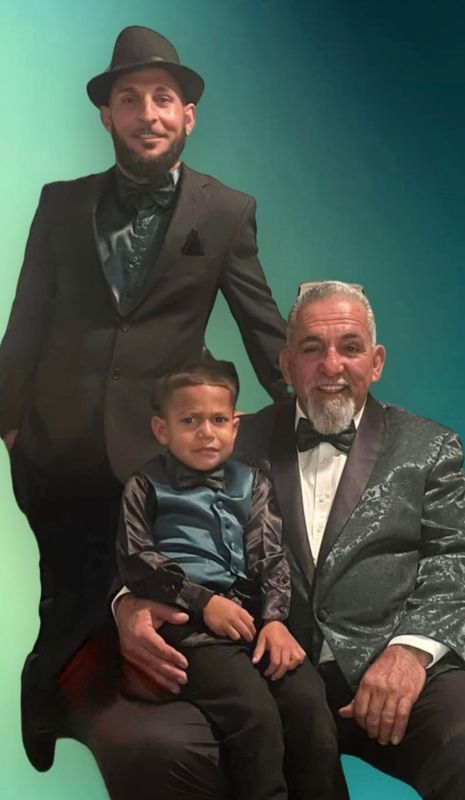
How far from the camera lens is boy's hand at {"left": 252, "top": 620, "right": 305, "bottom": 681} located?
2.51 m

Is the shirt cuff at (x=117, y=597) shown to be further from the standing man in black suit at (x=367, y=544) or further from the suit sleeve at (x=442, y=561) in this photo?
the suit sleeve at (x=442, y=561)

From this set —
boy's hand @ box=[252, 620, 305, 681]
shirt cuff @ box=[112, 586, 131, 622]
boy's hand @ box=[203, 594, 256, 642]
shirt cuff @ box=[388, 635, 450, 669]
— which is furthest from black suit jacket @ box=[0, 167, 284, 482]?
shirt cuff @ box=[388, 635, 450, 669]

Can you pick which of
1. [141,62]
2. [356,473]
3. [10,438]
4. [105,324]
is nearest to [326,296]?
[356,473]

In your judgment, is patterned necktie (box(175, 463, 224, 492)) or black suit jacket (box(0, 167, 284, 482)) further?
black suit jacket (box(0, 167, 284, 482))

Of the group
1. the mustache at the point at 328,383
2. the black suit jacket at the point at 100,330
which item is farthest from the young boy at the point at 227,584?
the mustache at the point at 328,383

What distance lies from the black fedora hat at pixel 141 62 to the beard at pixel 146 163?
0.49 ft

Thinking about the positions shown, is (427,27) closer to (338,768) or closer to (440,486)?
(440,486)

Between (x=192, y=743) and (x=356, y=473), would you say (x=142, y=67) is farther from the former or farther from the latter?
(x=192, y=743)

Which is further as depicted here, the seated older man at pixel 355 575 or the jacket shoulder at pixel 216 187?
the jacket shoulder at pixel 216 187

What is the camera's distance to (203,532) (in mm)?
2590

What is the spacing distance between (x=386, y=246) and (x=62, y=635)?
1.49 m

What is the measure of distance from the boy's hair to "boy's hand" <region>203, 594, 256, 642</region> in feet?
1.77

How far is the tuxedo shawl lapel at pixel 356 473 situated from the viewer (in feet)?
8.72

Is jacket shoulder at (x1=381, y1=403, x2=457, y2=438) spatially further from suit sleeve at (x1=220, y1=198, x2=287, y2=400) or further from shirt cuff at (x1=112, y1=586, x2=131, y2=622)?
shirt cuff at (x1=112, y1=586, x2=131, y2=622)
